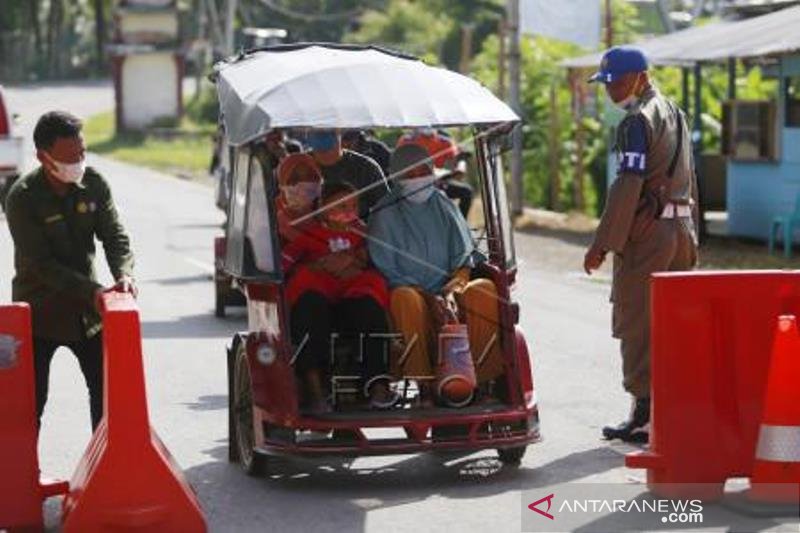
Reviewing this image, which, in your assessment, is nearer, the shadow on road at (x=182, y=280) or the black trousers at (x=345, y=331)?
the black trousers at (x=345, y=331)

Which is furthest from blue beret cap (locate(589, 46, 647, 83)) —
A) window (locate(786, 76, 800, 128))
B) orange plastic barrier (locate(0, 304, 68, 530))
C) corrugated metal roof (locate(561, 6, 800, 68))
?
window (locate(786, 76, 800, 128))

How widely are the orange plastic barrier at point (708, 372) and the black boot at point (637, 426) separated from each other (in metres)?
1.69

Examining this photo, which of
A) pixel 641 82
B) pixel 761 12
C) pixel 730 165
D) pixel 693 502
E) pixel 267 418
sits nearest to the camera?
pixel 693 502

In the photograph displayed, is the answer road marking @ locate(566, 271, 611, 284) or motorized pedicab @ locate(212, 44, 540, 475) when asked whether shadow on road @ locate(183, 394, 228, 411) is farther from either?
road marking @ locate(566, 271, 611, 284)

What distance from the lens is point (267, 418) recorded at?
9469 mm

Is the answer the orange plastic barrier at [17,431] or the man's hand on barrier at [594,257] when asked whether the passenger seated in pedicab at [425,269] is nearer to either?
the man's hand on barrier at [594,257]

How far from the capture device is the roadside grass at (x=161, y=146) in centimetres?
4578

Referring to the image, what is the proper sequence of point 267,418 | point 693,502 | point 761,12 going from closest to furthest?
point 693,502, point 267,418, point 761,12

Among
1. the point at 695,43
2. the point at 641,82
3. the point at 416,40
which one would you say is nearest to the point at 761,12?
the point at 695,43

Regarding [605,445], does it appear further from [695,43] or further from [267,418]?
[695,43]

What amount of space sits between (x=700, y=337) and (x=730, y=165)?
1640cm

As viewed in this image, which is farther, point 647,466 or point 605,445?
point 605,445

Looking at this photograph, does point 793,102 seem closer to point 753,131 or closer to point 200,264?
point 753,131

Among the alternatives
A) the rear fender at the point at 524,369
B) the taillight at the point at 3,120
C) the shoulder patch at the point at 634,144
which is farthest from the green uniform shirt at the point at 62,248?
the taillight at the point at 3,120
